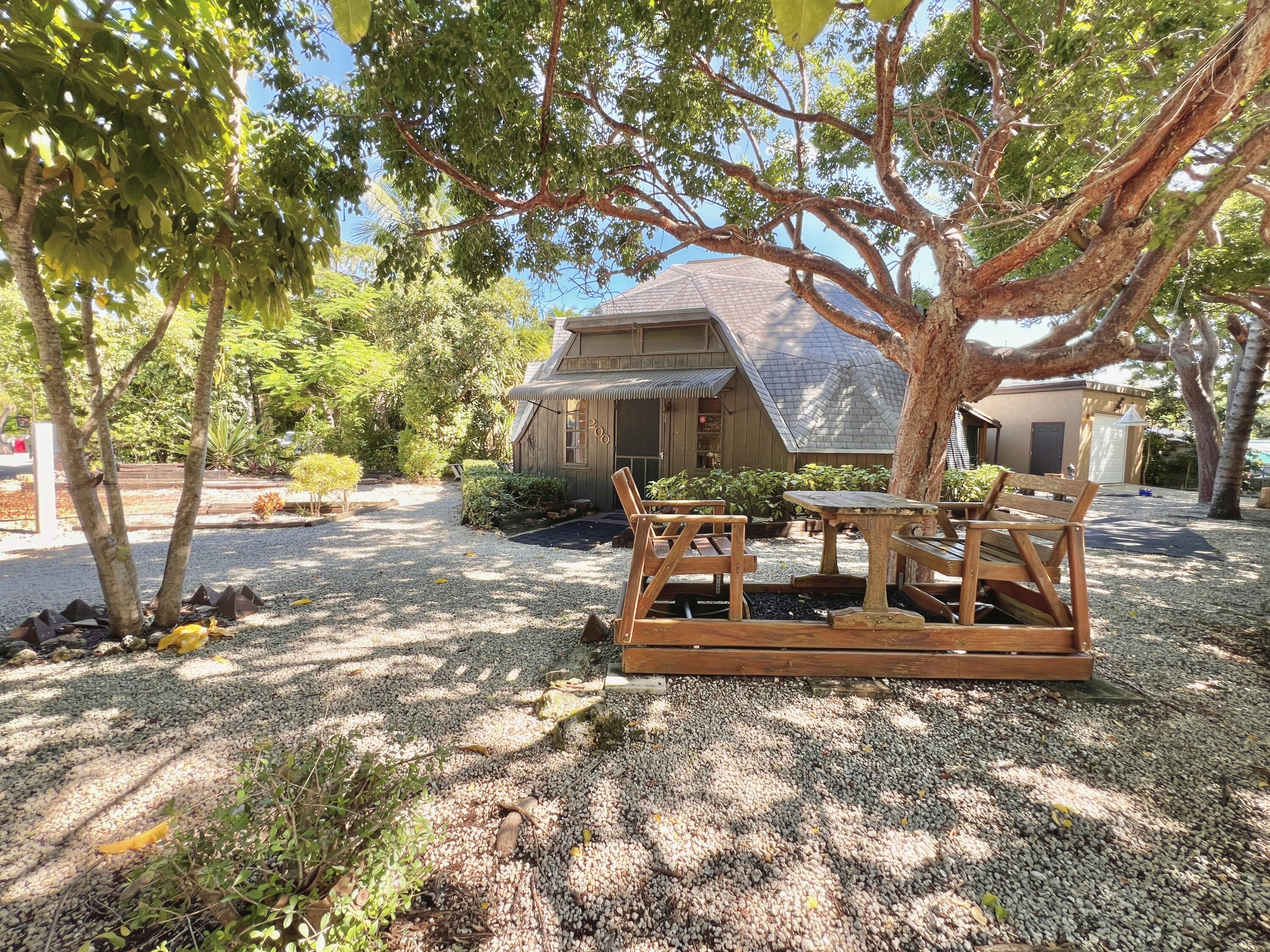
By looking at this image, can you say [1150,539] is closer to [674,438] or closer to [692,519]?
[674,438]

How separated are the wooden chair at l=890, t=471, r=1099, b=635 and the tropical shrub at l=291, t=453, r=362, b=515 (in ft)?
30.9

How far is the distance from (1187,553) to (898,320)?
6.55 metres

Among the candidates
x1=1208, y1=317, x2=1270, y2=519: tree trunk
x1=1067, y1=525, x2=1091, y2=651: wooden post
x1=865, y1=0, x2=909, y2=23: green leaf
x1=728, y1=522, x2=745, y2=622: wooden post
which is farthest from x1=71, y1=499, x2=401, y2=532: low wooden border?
x1=1208, y1=317, x2=1270, y2=519: tree trunk

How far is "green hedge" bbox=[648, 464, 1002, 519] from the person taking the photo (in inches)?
335

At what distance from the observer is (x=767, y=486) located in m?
8.66

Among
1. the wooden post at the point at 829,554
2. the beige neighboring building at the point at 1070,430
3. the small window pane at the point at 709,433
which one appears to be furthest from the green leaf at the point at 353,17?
the beige neighboring building at the point at 1070,430

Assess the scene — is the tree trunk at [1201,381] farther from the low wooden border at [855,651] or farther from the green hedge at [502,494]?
the green hedge at [502,494]

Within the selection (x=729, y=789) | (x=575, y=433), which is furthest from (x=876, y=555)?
(x=575, y=433)

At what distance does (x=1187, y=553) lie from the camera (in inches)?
299

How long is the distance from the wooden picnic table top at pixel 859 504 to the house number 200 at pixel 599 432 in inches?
274

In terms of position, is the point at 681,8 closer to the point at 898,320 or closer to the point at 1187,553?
the point at 898,320

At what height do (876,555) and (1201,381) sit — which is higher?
(1201,381)

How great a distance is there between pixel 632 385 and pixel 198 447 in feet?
21.2

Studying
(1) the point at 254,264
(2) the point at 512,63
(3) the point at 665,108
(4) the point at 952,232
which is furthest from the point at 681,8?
(1) the point at 254,264
